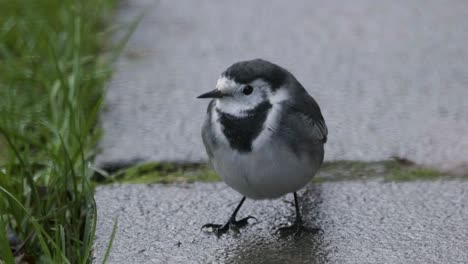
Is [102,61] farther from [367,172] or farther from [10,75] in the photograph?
[367,172]

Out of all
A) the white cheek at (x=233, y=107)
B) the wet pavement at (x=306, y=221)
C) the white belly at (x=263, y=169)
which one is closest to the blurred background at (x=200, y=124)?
the wet pavement at (x=306, y=221)

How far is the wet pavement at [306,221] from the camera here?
287 centimetres

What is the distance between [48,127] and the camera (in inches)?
141

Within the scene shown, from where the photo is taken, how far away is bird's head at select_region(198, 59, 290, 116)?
317cm

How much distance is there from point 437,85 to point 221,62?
1.17 metres

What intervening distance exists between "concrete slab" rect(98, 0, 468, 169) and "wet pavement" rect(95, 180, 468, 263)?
327mm

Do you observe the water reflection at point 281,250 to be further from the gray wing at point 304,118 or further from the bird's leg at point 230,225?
the gray wing at point 304,118

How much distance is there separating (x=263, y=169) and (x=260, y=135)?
0.40 ft

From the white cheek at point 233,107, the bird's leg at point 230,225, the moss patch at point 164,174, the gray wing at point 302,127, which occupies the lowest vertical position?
the moss patch at point 164,174

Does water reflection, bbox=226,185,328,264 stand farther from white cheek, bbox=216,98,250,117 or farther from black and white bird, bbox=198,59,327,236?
white cheek, bbox=216,98,250,117

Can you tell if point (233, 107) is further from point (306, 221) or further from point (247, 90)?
point (306, 221)

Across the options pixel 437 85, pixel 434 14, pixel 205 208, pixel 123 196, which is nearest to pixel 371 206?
pixel 205 208

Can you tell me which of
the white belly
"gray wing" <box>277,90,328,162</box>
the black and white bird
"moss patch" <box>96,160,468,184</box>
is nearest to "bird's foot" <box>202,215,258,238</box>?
the black and white bird

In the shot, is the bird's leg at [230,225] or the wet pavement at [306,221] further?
the bird's leg at [230,225]
